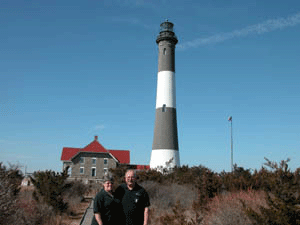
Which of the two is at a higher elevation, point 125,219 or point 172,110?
point 172,110

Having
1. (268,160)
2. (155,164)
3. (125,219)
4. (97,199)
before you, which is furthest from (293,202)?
(155,164)

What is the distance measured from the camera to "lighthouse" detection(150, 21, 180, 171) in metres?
28.8

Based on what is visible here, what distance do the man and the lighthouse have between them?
22802mm

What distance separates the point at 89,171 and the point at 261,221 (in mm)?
39822

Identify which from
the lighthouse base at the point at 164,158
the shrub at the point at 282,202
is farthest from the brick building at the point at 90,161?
the shrub at the point at 282,202

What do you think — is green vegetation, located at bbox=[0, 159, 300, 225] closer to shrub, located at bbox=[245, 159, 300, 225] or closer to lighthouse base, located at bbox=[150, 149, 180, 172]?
shrub, located at bbox=[245, 159, 300, 225]

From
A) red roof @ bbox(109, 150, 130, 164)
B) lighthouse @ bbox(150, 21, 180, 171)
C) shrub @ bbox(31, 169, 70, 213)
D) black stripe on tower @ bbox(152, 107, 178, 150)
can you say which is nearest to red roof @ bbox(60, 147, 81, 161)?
red roof @ bbox(109, 150, 130, 164)

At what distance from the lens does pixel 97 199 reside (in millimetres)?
4895

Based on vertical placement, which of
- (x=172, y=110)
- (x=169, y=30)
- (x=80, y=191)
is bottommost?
Result: (x=80, y=191)

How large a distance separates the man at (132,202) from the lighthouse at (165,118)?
74.8ft

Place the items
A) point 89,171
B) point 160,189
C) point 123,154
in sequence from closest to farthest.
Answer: point 160,189
point 89,171
point 123,154

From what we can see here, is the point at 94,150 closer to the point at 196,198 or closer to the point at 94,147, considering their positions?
the point at 94,147

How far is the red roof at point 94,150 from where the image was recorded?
44469 mm

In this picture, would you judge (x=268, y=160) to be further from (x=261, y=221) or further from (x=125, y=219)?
(x=125, y=219)
